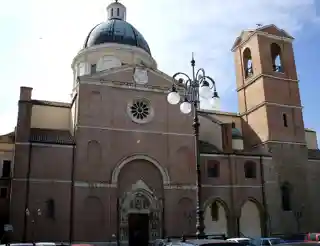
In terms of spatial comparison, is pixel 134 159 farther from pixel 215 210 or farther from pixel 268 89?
pixel 268 89

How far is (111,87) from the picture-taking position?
28.7 metres

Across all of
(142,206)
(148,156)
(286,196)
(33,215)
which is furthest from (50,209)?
(286,196)

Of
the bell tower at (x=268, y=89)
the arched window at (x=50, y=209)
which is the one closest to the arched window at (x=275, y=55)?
the bell tower at (x=268, y=89)

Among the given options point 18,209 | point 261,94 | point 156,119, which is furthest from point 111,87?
point 261,94

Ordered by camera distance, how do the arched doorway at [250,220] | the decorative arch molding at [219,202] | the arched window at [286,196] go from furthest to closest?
the arched window at [286,196]
the arched doorway at [250,220]
the decorative arch molding at [219,202]

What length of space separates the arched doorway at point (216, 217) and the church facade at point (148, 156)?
0.25ft

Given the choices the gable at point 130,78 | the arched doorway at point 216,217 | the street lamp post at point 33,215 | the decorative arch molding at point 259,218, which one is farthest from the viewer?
the decorative arch molding at point 259,218

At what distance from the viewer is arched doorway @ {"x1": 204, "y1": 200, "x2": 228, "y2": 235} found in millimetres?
29594

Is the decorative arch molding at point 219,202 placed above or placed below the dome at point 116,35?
below

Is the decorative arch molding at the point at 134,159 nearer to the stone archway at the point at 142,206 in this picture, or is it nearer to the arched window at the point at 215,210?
the stone archway at the point at 142,206

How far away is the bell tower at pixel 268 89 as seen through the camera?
33219 mm

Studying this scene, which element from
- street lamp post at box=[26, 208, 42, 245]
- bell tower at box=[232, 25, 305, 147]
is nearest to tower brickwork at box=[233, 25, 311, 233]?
bell tower at box=[232, 25, 305, 147]

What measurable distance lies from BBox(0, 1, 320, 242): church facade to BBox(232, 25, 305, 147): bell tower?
0.09 m

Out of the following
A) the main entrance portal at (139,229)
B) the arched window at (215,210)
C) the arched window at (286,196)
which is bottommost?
the main entrance portal at (139,229)
